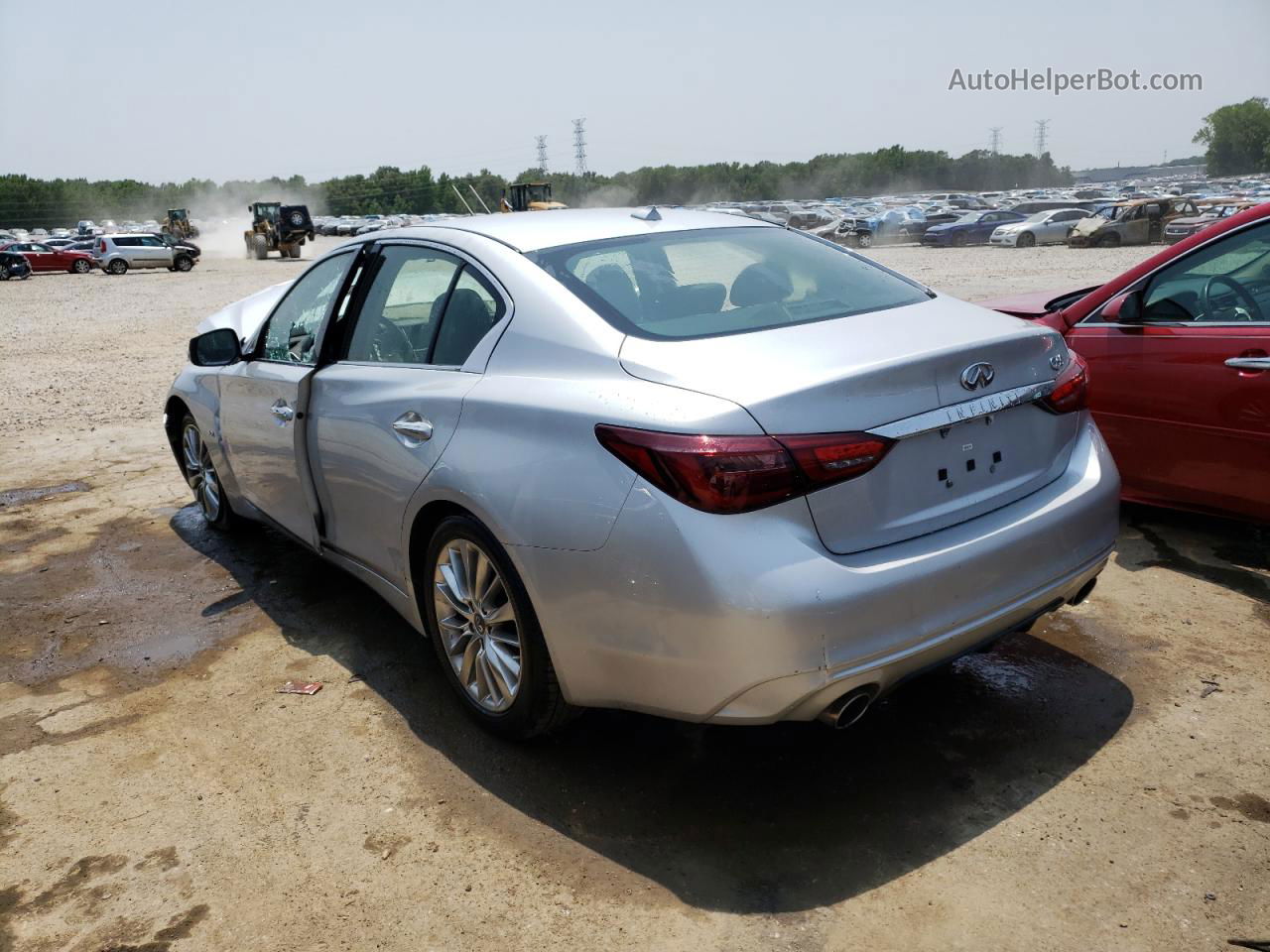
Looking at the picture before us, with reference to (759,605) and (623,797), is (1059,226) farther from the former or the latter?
(759,605)

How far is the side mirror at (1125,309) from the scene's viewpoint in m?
4.74

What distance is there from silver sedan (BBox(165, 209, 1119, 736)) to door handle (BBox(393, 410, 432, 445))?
0.01 meters

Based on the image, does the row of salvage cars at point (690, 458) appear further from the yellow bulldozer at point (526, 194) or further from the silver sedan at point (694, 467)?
the yellow bulldozer at point (526, 194)

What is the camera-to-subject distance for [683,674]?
8.58 feet

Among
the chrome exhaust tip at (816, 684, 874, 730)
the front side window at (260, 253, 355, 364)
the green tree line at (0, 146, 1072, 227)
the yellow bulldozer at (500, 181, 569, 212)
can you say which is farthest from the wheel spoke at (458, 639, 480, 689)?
the green tree line at (0, 146, 1072, 227)

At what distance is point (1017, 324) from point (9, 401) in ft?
34.3

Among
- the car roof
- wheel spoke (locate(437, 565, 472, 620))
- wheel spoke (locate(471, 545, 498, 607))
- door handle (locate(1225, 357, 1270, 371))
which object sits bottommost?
wheel spoke (locate(437, 565, 472, 620))

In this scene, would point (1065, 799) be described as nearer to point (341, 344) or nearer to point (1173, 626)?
point (1173, 626)

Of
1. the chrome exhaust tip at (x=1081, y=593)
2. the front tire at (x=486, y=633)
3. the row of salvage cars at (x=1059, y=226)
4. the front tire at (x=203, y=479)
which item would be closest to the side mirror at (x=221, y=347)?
the front tire at (x=203, y=479)

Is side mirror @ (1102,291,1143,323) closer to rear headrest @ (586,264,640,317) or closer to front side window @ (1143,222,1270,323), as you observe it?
front side window @ (1143,222,1270,323)

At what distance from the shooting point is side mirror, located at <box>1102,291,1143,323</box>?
15.6 feet

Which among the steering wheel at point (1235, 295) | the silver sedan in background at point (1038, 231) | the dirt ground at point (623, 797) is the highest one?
the steering wheel at point (1235, 295)

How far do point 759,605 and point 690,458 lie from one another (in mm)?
379

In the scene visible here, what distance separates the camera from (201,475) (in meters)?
5.86
